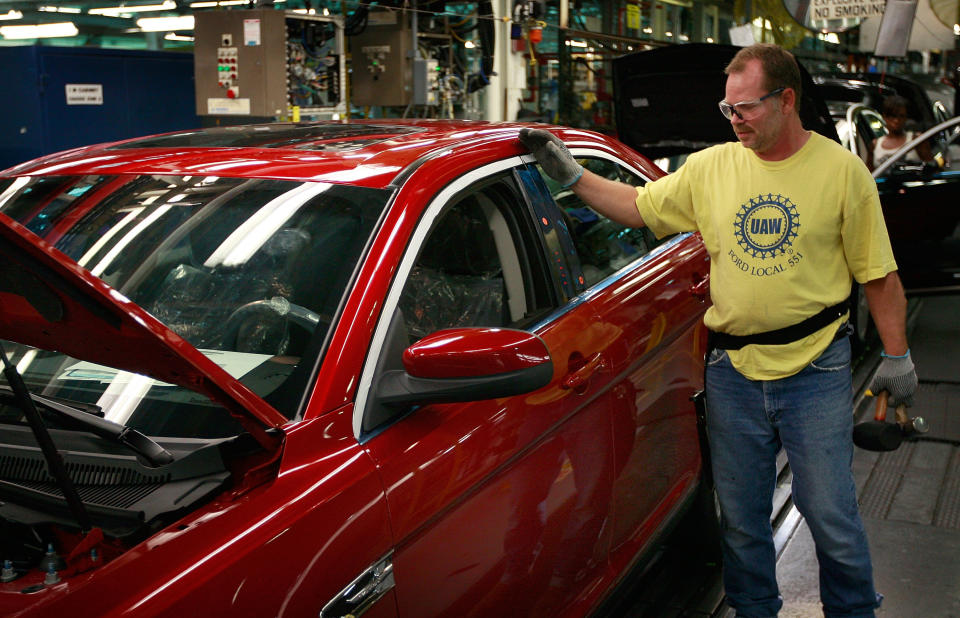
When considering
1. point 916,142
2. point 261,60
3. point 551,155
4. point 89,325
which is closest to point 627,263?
point 551,155

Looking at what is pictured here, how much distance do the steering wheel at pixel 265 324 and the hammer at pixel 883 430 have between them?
1763 mm

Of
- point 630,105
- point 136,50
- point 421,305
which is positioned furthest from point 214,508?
point 136,50

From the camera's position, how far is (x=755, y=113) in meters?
2.90

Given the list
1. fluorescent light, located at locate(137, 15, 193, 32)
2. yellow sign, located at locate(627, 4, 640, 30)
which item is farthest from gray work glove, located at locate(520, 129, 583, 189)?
yellow sign, located at locate(627, 4, 640, 30)

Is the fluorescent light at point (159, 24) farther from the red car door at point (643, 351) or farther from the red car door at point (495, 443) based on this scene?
the red car door at point (495, 443)

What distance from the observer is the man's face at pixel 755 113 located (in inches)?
114

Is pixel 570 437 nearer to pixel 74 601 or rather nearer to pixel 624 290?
pixel 624 290

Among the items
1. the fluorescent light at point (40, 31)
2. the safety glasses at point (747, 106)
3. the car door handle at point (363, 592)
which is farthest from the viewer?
the fluorescent light at point (40, 31)

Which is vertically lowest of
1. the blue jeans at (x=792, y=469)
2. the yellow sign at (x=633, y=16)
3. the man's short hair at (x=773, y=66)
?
the blue jeans at (x=792, y=469)

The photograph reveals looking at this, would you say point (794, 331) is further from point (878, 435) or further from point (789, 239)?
point (878, 435)

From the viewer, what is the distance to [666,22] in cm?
1425

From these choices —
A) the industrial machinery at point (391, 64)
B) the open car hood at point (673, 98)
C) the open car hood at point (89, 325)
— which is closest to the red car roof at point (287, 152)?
→ the open car hood at point (89, 325)

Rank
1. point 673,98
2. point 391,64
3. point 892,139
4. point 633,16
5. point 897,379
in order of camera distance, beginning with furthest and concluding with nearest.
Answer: point 633,16 → point 892,139 → point 391,64 → point 673,98 → point 897,379

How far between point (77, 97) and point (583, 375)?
19.6 feet
